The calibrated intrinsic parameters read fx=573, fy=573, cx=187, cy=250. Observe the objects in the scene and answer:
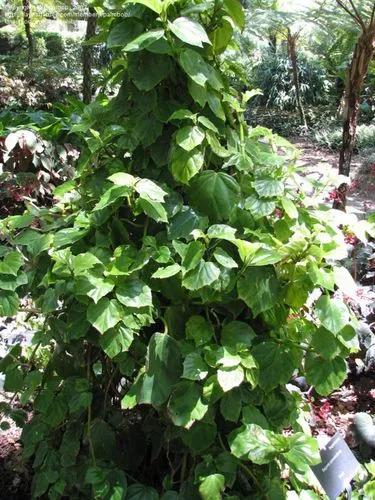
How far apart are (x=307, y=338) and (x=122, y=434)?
61cm

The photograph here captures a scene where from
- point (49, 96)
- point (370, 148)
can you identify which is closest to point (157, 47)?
point (370, 148)

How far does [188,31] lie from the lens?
1.29m

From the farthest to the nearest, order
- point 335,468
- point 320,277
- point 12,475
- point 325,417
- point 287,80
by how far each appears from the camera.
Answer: point 287,80 < point 325,417 < point 12,475 < point 335,468 < point 320,277

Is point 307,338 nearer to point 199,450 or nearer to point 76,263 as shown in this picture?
point 199,450

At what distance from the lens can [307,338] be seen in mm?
1606

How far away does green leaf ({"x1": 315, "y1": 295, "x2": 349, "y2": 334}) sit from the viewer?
1315 mm

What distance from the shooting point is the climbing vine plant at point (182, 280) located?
4.34 feet

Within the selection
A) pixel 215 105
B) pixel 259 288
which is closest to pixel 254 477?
pixel 259 288

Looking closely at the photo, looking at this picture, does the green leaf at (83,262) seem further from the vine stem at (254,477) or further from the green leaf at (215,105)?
the vine stem at (254,477)

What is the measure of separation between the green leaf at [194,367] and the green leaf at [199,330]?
0.04 m

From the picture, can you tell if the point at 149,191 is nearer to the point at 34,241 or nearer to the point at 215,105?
the point at 215,105

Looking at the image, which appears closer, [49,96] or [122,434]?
[122,434]

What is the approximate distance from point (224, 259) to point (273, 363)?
300 millimetres

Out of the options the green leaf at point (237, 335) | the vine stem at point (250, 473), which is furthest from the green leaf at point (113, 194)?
the vine stem at point (250, 473)
